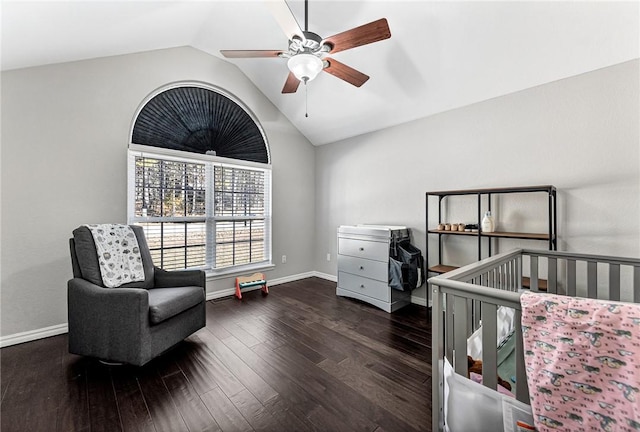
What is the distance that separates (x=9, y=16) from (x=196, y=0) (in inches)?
53.5

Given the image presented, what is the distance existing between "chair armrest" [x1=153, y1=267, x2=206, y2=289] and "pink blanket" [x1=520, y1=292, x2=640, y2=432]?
8.10ft

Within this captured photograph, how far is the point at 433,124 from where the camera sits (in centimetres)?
326

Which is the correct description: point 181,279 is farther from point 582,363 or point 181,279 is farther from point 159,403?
point 582,363

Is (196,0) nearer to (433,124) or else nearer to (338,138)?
(338,138)

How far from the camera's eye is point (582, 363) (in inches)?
33.8

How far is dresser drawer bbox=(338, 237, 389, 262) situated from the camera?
3.21 m

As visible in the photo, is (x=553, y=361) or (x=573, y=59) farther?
(x=573, y=59)

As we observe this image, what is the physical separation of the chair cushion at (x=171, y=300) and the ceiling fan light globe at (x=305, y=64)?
6.72 feet

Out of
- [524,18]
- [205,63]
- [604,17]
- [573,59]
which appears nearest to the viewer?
[604,17]

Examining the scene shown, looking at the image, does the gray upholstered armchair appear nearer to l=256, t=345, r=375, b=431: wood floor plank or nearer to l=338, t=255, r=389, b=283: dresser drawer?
l=256, t=345, r=375, b=431: wood floor plank

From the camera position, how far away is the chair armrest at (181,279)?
254 centimetres

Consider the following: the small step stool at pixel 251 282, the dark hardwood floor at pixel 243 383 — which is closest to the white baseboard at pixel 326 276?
the small step stool at pixel 251 282

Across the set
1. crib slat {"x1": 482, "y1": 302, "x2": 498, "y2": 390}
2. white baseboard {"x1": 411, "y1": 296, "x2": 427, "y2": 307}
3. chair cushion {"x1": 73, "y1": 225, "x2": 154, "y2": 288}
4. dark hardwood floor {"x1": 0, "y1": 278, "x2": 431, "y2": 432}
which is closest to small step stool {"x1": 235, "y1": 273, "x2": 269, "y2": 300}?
dark hardwood floor {"x1": 0, "y1": 278, "x2": 431, "y2": 432}

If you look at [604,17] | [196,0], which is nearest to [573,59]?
[604,17]
